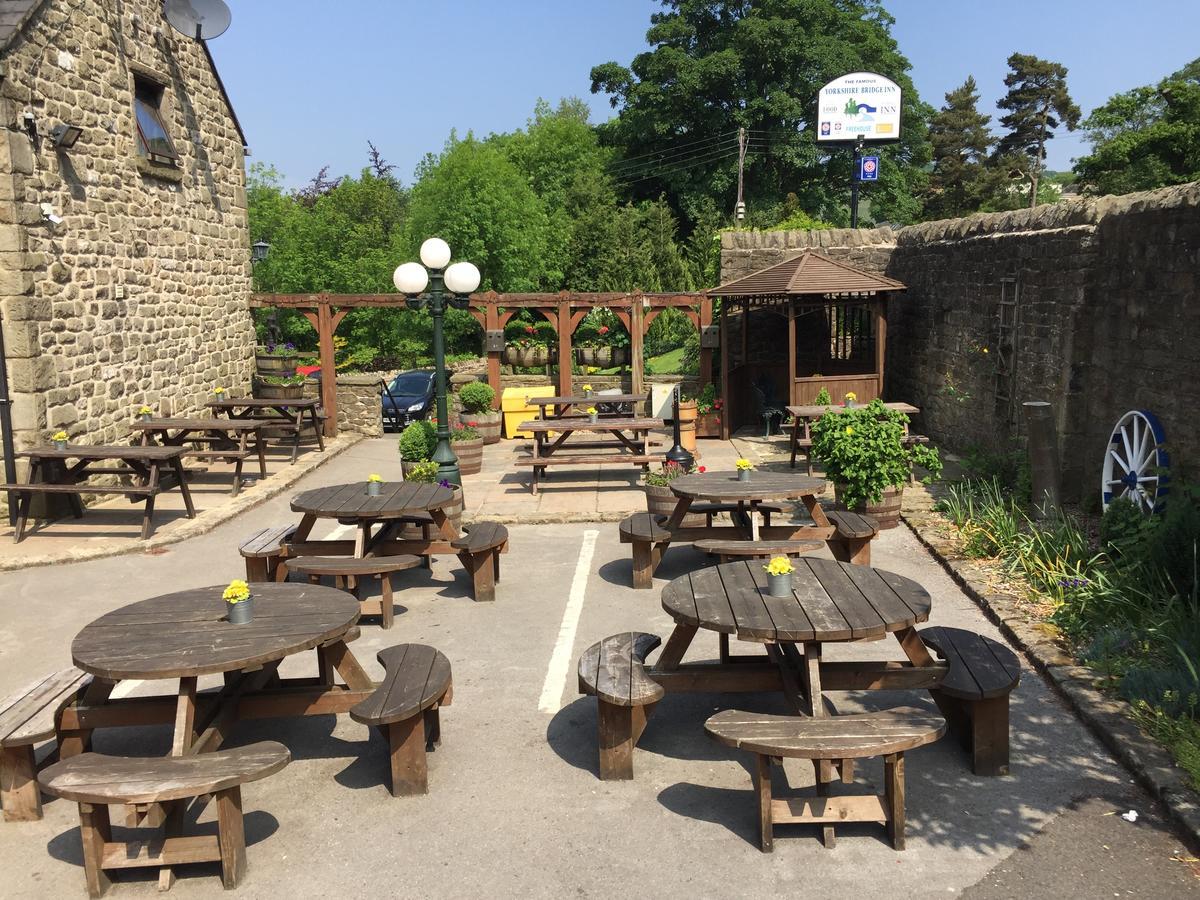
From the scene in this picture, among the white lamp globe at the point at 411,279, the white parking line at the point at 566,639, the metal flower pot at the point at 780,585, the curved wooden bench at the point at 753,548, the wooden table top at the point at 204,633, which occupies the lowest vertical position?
the white parking line at the point at 566,639

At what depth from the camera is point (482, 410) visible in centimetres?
1489

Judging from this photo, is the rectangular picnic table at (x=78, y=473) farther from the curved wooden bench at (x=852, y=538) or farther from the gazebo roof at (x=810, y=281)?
the gazebo roof at (x=810, y=281)

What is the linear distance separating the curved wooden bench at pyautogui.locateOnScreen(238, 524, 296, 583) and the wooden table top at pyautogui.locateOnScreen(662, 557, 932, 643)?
363 centimetres

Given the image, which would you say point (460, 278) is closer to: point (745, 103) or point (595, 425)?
point (595, 425)

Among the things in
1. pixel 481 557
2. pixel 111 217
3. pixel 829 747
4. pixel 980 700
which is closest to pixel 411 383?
pixel 111 217

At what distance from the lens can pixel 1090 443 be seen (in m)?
8.63

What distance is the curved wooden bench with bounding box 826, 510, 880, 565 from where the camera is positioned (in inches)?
286

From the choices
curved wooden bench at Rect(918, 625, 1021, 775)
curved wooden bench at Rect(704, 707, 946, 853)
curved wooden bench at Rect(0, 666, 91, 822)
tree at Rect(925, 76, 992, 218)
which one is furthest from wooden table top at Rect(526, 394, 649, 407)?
tree at Rect(925, 76, 992, 218)

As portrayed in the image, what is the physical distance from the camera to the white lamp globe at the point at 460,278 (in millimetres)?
9762

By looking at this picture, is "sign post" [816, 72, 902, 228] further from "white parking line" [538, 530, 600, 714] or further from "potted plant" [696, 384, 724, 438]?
"white parking line" [538, 530, 600, 714]

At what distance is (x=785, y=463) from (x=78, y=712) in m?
9.13

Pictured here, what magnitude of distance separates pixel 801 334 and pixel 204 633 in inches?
517

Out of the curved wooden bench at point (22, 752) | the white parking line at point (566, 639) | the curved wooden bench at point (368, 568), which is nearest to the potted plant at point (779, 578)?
the white parking line at point (566, 639)

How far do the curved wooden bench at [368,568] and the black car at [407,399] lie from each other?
9.59 m
